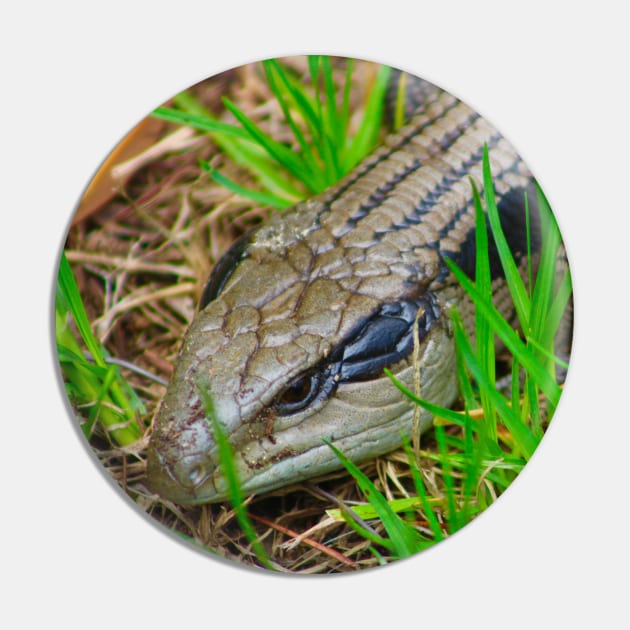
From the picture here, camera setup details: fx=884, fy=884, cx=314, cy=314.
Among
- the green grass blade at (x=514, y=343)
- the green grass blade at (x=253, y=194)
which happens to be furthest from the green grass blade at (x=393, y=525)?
the green grass blade at (x=253, y=194)

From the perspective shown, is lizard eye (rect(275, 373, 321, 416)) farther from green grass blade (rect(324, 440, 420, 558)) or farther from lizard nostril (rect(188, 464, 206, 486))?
lizard nostril (rect(188, 464, 206, 486))

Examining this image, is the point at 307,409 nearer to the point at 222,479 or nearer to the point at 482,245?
the point at 222,479

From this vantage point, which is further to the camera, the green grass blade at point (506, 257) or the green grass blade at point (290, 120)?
the green grass blade at point (290, 120)

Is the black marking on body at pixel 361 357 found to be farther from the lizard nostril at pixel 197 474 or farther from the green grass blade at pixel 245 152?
the green grass blade at pixel 245 152

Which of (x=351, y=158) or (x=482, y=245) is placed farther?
(x=351, y=158)

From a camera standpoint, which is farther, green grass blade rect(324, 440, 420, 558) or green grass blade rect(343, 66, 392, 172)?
green grass blade rect(343, 66, 392, 172)

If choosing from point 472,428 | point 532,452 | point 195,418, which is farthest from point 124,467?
point 532,452

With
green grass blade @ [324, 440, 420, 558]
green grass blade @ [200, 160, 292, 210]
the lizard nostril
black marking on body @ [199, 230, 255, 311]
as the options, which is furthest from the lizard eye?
green grass blade @ [200, 160, 292, 210]

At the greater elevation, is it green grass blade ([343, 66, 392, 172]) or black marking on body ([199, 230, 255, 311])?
green grass blade ([343, 66, 392, 172])
